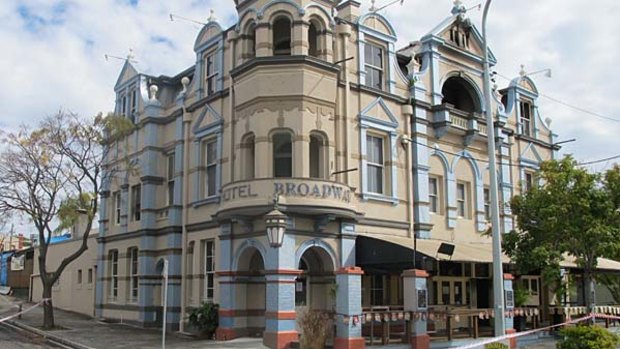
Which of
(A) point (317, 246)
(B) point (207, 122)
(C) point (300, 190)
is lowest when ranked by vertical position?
(A) point (317, 246)

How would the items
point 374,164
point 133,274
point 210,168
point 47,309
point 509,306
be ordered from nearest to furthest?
point 509,306
point 374,164
point 210,168
point 47,309
point 133,274

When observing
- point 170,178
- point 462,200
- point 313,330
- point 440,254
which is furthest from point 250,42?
point 462,200

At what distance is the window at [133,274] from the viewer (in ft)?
94.9

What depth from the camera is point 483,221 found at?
27.2m

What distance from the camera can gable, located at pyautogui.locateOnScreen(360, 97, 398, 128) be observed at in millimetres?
23094

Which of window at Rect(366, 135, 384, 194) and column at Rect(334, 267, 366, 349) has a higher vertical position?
window at Rect(366, 135, 384, 194)

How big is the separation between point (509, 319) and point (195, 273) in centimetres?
1127

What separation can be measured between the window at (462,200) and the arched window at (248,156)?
929 cm

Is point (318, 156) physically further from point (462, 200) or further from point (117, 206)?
point (117, 206)

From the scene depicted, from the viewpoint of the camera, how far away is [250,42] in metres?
22.8

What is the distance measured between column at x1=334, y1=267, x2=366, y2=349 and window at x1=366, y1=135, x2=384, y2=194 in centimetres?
565

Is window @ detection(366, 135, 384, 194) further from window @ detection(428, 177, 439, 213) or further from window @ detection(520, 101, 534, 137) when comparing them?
window @ detection(520, 101, 534, 137)

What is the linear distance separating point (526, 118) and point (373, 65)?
10.7 m

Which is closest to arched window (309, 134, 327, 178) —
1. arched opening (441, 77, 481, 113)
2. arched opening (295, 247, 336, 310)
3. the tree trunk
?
arched opening (295, 247, 336, 310)
